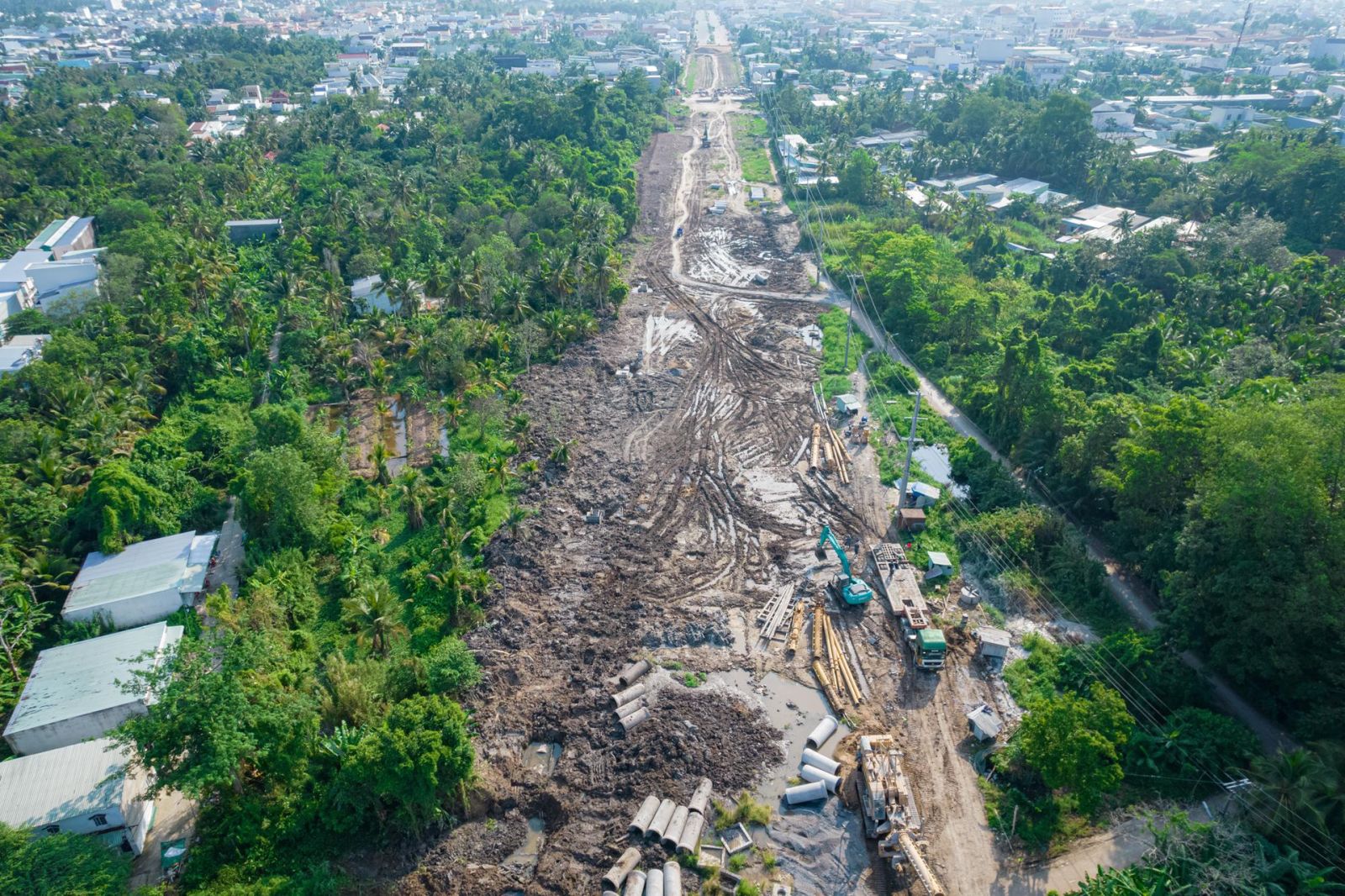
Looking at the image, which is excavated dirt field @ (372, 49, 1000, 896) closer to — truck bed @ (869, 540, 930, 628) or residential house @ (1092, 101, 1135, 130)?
truck bed @ (869, 540, 930, 628)

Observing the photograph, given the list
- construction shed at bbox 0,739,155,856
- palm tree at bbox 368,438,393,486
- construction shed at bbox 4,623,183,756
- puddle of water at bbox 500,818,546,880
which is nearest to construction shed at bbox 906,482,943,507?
puddle of water at bbox 500,818,546,880

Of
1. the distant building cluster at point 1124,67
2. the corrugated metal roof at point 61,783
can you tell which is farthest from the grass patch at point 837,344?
the distant building cluster at point 1124,67

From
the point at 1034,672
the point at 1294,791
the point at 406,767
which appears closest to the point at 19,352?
the point at 406,767

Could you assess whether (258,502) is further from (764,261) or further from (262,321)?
(764,261)

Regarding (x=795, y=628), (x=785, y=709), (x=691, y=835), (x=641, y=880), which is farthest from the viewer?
(x=795, y=628)

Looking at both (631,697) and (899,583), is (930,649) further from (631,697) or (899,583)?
(631,697)

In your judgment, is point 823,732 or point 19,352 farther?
point 19,352

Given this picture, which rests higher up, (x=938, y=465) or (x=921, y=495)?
(x=921, y=495)

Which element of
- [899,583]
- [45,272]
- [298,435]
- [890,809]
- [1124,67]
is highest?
[1124,67]
